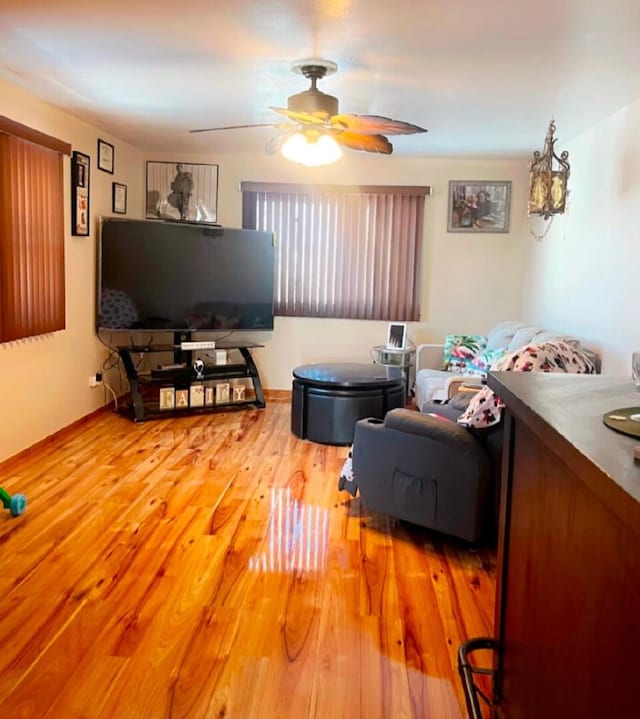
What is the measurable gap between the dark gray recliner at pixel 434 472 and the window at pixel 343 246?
312cm

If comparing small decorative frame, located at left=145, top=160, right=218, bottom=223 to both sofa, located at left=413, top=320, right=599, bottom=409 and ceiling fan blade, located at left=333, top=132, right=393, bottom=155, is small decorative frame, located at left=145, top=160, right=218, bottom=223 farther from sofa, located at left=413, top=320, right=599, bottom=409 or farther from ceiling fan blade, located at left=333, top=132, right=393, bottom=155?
ceiling fan blade, located at left=333, top=132, right=393, bottom=155

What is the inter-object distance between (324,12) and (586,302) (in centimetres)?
271

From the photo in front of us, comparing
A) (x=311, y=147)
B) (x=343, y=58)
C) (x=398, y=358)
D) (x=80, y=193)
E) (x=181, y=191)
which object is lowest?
(x=398, y=358)

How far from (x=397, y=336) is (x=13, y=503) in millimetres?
3621

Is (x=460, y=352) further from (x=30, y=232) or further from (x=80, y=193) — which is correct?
(x=30, y=232)

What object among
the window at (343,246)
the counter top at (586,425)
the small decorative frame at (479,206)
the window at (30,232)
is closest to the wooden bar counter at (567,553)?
the counter top at (586,425)

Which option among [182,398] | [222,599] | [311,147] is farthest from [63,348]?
[222,599]

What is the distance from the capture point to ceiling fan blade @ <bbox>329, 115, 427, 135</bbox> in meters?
3.19

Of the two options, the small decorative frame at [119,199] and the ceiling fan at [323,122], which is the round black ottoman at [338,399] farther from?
the small decorative frame at [119,199]

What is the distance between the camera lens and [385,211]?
19.6ft

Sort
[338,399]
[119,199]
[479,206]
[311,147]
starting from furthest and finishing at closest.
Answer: [479,206] < [119,199] < [338,399] < [311,147]

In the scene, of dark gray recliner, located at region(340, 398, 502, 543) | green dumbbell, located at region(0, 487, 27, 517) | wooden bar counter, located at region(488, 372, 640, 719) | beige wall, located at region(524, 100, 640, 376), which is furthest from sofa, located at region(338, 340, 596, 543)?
green dumbbell, located at region(0, 487, 27, 517)

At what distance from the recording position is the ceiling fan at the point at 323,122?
3.19m

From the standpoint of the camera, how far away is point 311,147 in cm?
350
